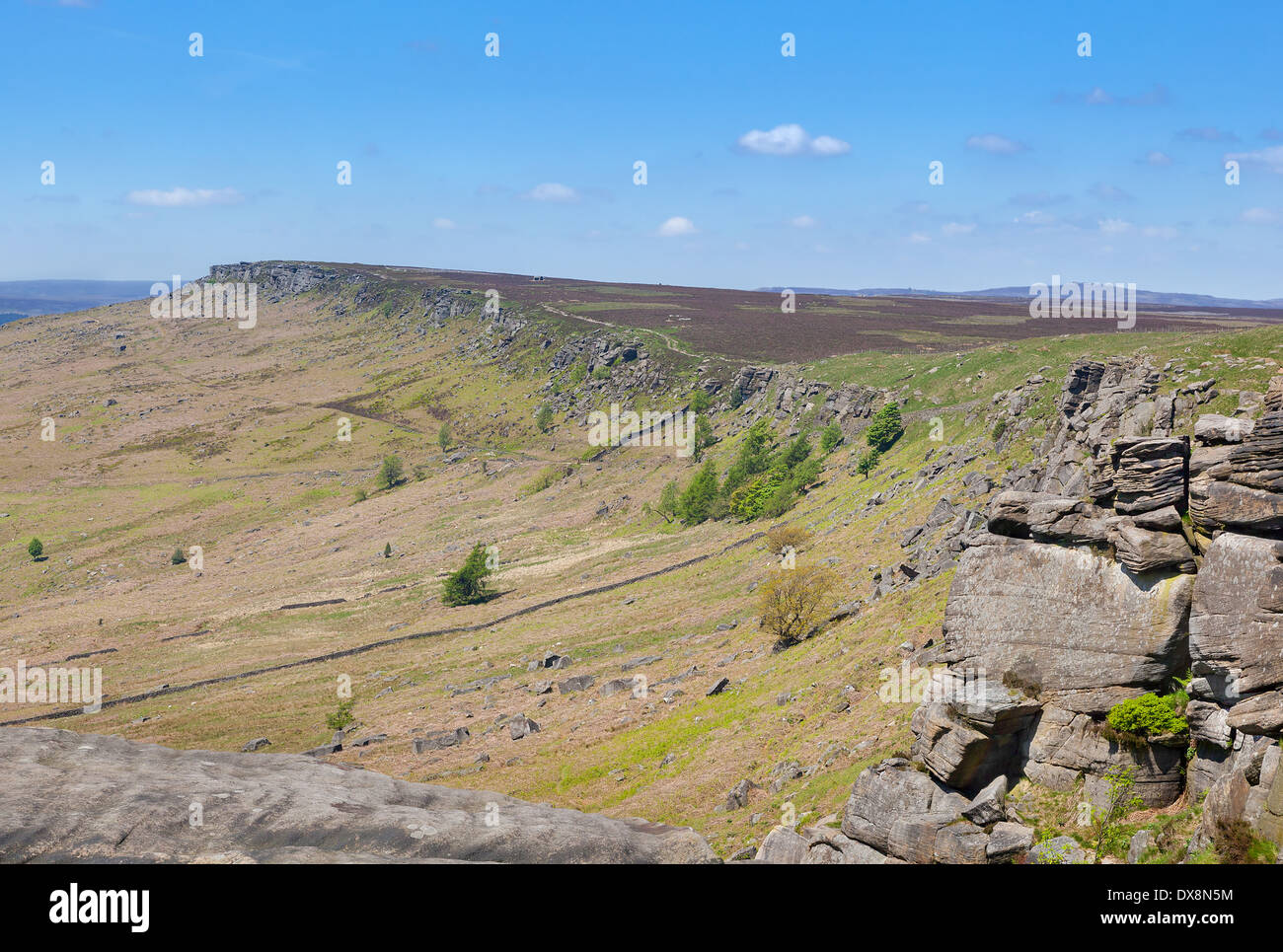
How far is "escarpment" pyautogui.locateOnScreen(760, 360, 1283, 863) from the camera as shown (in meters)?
21.8

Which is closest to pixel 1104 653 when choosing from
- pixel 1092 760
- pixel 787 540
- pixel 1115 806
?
pixel 1092 760

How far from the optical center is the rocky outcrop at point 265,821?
88.8 feet

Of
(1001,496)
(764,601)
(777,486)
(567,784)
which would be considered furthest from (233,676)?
(1001,496)

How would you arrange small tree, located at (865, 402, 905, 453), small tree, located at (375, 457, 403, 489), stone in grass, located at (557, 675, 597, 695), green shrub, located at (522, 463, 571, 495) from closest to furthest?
stone in grass, located at (557, 675, 597, 695)
small tree, located at (865, 402, 905, 453)
green shrub, located at (522, 463, 571, 495)
small tree, located at (375, 457, 403, 489)

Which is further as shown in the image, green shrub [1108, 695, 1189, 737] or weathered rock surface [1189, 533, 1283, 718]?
green shrub [1108, 695, 1189, 737]

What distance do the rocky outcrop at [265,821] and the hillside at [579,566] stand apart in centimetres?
630

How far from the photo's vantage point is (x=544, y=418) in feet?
532

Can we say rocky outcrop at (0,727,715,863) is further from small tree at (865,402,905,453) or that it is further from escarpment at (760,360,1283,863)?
small tree at (865,402,905,453)

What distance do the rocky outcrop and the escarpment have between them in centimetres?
788

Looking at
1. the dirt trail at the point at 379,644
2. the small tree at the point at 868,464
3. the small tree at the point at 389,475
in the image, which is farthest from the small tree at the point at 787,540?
the small tree at the point at 389,475

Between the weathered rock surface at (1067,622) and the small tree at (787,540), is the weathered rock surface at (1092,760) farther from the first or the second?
the small tree at (787,540)

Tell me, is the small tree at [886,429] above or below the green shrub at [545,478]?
above

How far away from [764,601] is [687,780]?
736 inches

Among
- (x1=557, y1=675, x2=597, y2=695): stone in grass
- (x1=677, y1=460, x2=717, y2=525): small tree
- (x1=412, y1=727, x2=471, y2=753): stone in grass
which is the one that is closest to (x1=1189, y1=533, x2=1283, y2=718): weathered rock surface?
(x1=412, y1=727, x2=471, y2=753): stone in grass
